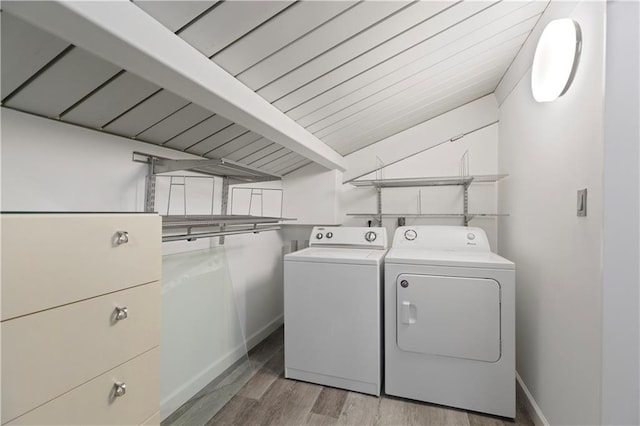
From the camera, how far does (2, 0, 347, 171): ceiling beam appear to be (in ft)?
2.16

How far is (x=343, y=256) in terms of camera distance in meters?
1.90

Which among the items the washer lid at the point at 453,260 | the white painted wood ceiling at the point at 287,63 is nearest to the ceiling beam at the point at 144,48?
the white painted wood ceiling at the point at 287,63

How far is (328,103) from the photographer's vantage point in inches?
66.3

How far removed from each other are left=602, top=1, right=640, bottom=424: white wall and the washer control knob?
130cm

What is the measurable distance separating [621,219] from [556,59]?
819 millimetres

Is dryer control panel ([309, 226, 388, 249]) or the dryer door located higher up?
dryer control panel ([309, 226, 388, 249])

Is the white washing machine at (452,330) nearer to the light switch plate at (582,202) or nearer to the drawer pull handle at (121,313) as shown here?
the light switch plate at (582,202)

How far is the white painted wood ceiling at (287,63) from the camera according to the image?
2.94 ft

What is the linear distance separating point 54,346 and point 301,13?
1305 millimetres

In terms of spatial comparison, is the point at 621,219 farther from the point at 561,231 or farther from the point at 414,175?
the point at 414,175

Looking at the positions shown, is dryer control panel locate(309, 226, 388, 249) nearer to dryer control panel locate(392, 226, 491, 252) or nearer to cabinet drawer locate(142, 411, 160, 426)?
dryer control panel locate(392, 226, 491, 252)

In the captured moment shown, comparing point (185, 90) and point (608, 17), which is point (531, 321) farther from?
point (185, 90)

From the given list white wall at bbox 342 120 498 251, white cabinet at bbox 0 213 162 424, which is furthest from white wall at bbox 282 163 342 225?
white cabinet at bbox 0 213 162 424

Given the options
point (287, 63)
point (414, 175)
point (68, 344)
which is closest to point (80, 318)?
point (68, 344)
